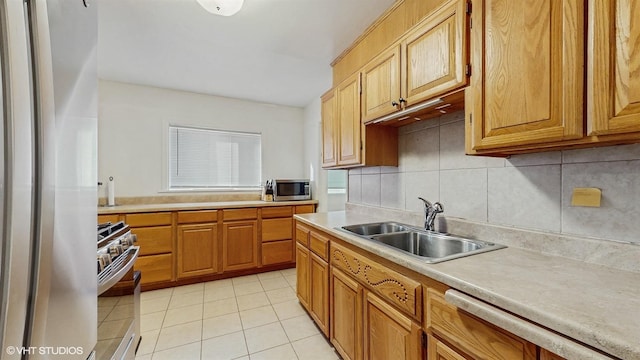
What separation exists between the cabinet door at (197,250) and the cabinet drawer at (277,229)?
1.91 feet

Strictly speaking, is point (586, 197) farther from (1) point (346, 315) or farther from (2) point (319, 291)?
(2) point (319, 291)

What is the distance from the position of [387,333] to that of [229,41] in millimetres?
2394

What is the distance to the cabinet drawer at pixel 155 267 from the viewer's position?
2701 millimetres

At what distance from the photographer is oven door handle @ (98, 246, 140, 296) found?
95cm

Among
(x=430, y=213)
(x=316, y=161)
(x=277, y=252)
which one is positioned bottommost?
(x=277, y=252)

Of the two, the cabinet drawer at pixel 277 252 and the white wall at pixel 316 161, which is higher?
the white wall at pixel 316 161

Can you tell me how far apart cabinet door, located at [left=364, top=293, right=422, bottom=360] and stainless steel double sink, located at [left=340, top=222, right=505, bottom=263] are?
12.4 inches

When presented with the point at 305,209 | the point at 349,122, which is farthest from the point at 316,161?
the point at 349,122

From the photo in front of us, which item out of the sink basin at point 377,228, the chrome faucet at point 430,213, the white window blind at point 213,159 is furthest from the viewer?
the white window blind at point 213,159

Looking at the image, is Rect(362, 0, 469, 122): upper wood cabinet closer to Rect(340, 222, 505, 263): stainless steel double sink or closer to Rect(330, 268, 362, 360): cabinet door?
Rect(340, 222, 505, 263): stainless steel double sink

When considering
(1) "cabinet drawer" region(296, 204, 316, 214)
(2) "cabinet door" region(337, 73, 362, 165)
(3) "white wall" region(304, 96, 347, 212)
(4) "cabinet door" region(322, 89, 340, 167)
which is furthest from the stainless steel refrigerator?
(3) "white wall" region(304, 96, 347, 212)

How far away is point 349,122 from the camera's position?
2164 millimetres

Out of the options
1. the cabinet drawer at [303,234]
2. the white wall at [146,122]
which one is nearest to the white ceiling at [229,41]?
the white wall at [146,122]

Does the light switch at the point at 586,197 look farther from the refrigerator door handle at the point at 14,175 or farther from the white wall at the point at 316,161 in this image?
the white wall at the point at 316,161
